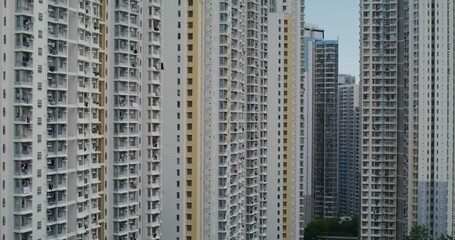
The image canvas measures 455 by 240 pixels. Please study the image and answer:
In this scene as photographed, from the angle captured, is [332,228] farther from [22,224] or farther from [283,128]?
[22,224]

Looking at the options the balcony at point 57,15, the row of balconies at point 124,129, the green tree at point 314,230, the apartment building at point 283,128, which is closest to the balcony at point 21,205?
the balcony at point 57,15

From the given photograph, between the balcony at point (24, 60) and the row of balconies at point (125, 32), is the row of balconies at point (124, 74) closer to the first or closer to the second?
the row of balconies at point (125, 32)

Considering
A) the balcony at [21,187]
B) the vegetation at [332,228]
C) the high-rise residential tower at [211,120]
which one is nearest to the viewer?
the balcony at [21,187]

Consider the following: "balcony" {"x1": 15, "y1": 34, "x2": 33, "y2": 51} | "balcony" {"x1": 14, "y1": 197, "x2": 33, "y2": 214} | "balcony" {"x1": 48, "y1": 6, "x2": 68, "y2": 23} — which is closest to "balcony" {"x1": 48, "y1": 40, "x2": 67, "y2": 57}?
"balcony" {"x1": 48, "y1": 6, "x2": 68, "y2": 23}

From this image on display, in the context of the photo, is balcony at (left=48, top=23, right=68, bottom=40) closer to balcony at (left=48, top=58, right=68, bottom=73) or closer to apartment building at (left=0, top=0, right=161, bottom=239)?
apartment building at (left=0, top=0, right=161, bottom=239)

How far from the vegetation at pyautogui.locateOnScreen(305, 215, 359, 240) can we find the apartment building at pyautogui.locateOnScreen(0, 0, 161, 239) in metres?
57.7

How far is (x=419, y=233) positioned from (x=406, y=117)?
1516cm

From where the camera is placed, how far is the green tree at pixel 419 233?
8256cm

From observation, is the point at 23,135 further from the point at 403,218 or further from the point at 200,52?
the point at 403,218

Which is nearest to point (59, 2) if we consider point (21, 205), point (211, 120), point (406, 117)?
point (21, 205)

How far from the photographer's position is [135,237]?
194 ft

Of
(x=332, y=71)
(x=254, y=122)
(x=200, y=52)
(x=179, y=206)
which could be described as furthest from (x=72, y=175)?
(x=332, y=71)

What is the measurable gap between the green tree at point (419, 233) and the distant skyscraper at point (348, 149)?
44824 mm

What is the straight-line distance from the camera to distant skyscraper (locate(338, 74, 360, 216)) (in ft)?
430
